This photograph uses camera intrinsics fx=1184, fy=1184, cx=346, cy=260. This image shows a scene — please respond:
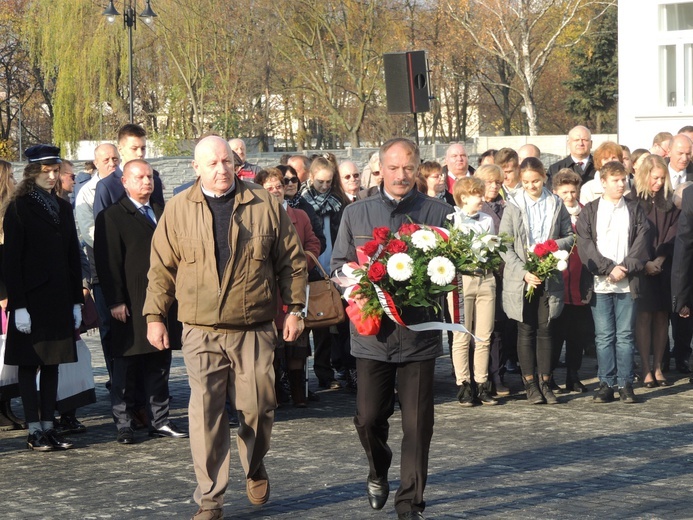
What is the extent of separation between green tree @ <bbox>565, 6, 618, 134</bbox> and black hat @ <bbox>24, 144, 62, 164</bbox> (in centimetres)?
5897

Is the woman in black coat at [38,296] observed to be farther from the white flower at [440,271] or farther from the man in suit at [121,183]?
the white flower at [440,271]

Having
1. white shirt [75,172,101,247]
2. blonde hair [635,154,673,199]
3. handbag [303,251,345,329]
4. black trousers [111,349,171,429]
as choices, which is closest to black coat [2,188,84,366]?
black trousers [111,349,171,429]

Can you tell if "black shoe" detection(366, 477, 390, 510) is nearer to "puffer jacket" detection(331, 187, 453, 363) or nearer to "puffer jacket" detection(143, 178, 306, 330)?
"puffer jacket" detection(331, 187, 453, 363)

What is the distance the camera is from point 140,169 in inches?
356

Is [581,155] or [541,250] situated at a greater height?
[581,155]

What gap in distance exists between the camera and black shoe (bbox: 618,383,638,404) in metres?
10.2

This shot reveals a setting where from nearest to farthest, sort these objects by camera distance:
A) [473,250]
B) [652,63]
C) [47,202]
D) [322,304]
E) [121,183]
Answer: [473,250] < [47,202] < [121,183] < [322,304] < [652,63]

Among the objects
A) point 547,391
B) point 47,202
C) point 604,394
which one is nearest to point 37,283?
point 47,202

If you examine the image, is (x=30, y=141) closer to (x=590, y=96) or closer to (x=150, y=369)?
(x=590, y=96)

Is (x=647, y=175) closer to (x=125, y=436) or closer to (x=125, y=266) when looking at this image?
(x=125, y=266)

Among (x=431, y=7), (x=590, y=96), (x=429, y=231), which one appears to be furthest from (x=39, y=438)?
(x=590, y=96)

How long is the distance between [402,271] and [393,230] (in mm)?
494

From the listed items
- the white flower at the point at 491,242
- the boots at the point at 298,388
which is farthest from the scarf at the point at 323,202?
the white flower at the point at 491,242

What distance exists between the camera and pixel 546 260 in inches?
387
